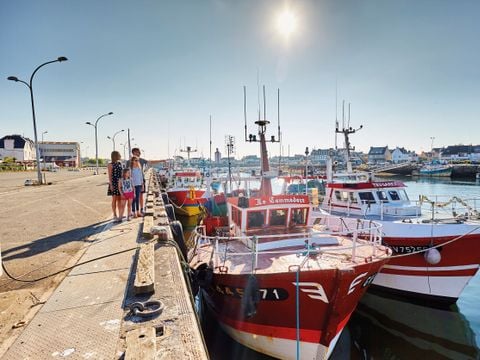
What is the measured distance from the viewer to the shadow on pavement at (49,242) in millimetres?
6223

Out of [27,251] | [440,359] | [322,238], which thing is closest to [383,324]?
[440,359]

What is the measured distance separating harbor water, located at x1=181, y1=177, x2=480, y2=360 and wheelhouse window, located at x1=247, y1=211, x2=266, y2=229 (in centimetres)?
311

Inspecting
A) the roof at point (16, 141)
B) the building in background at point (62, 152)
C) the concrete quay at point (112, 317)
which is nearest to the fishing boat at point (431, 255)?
the concrete quay at point (112, 317)

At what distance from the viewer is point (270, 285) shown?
20.3 feet

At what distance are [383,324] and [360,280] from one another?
3.83 meters

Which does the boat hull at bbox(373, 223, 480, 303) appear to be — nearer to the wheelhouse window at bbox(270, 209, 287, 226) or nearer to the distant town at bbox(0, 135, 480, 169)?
the wheelhouse window at bbox(270, 209, 287, 226)

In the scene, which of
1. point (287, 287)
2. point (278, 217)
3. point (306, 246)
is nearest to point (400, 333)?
point (306, 246)

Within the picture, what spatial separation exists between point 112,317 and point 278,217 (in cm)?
573

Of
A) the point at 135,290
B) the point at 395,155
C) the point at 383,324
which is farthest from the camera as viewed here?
the point at 395,155

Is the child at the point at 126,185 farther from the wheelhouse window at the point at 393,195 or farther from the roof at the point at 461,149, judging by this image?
the roof at the point at 461,149

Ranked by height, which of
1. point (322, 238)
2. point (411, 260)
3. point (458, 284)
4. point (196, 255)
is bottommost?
point (458, 284)

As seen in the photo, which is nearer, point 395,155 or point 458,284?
point 458,284

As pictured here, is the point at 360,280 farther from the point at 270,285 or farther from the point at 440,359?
the point at 440,359

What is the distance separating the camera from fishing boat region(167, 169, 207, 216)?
23000 millimetres
